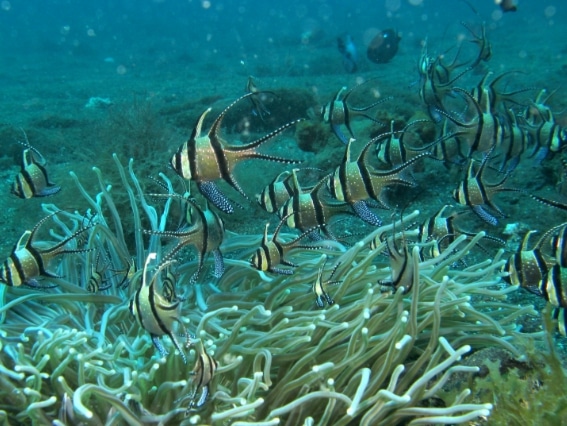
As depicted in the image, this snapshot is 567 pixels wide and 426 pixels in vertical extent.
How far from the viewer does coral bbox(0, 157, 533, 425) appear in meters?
2.47

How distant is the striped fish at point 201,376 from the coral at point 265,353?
0.26ft

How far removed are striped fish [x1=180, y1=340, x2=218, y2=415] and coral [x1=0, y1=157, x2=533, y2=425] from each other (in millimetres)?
80

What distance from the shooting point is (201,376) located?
2305 millimetres

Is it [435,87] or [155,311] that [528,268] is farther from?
[435,87]

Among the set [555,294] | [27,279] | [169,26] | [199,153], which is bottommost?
[555,294]

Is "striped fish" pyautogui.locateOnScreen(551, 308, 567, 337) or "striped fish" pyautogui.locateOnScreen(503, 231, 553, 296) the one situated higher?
"striped fish" pyautogui.locateOnScreen(503, 231, 553, 296)

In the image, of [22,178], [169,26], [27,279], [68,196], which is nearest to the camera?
[27,279]

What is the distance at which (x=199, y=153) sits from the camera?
2.80m

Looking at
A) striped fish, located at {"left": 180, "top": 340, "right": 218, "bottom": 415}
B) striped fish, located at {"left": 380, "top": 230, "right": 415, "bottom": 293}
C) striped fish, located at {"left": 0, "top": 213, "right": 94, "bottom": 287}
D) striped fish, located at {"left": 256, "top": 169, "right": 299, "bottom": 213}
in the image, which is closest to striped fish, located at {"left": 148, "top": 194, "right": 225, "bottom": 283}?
striped fish, located at {"left": 0, "top": 213, "right": 94, "bottom": 287}

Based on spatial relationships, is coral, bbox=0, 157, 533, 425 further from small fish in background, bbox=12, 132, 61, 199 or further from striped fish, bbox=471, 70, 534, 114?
striped fish, bbox=471, 70, 534, 114

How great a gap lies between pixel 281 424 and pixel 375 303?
974 mm

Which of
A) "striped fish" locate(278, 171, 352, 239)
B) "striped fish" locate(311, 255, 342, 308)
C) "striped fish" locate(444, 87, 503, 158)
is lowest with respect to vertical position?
"striped fish" locate(311, 255, 342, 308)

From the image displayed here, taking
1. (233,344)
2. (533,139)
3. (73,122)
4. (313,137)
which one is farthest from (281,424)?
(73,122)

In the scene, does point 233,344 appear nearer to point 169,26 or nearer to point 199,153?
point 199,153
